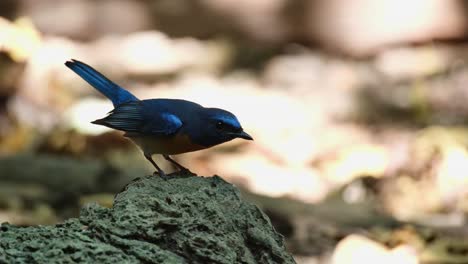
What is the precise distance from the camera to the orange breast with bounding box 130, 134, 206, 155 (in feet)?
11.2

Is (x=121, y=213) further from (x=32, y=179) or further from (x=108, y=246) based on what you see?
(x=32, y=179)

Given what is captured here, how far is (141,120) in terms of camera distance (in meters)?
3.53

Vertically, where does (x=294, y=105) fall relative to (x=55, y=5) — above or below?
below

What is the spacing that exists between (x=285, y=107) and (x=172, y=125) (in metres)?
5.40

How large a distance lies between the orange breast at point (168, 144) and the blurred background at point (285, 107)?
2.08m

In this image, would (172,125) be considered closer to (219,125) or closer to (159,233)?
(219,125)

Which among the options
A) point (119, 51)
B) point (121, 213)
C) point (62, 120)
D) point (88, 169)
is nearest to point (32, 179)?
point (88, 169)

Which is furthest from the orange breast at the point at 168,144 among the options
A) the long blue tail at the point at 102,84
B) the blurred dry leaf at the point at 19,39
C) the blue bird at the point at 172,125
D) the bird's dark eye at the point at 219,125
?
the blurred dry leaf at the point at 19,39

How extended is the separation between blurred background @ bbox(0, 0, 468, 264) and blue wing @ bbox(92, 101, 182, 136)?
2.15m

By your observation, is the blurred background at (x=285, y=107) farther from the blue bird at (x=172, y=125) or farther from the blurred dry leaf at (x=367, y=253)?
the blue bird at (x=172, y=125)

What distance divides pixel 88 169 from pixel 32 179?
1.26 feet

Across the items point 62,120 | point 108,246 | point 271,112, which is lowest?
point 108,246

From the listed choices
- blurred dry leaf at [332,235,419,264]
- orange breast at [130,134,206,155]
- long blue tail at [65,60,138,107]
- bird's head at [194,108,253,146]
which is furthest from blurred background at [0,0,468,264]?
bird's head at [194,108,253,146]

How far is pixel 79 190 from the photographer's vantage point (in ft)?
21.2
